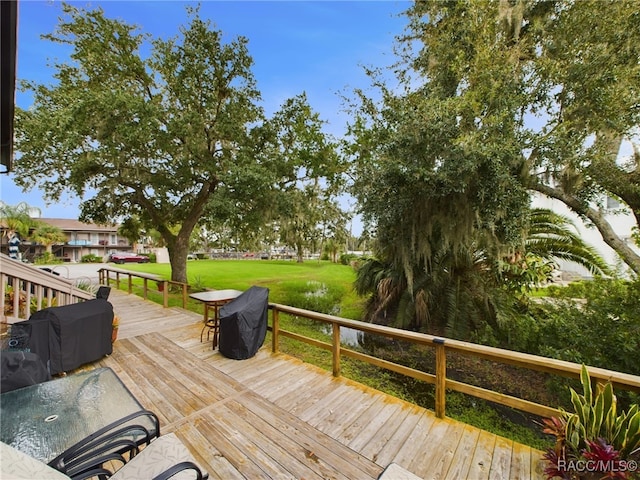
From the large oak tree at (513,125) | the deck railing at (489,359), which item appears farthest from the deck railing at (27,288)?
the large oak tree at (513,125)

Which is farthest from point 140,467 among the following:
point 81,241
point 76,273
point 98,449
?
point 81,241

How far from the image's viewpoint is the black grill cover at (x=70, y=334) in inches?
119

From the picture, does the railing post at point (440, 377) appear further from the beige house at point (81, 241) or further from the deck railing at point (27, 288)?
the beige house at point (81, 241)

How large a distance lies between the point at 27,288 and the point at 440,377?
18.2 feet

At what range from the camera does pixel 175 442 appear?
154 centimetres

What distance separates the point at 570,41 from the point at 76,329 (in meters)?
7.94

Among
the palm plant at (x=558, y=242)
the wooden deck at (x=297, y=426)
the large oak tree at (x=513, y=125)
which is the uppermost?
the large oak tree at (x=513, y=125)

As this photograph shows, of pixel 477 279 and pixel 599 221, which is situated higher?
pixel 599 221

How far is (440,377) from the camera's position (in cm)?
256

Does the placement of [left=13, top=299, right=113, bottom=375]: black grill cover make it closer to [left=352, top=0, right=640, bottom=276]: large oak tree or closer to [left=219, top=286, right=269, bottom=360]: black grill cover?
[left=219, top=286, right=269, bottom=360]: black grill cover

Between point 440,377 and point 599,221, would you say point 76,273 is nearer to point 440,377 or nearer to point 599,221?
point 440,377

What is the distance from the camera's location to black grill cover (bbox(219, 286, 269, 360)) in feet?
12.1

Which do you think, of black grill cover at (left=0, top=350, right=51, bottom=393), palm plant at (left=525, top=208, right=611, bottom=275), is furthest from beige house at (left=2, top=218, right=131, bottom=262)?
palm plant at (left=525, top=208, right=611, bottom=275)

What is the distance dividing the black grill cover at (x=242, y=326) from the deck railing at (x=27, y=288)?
111 inches
